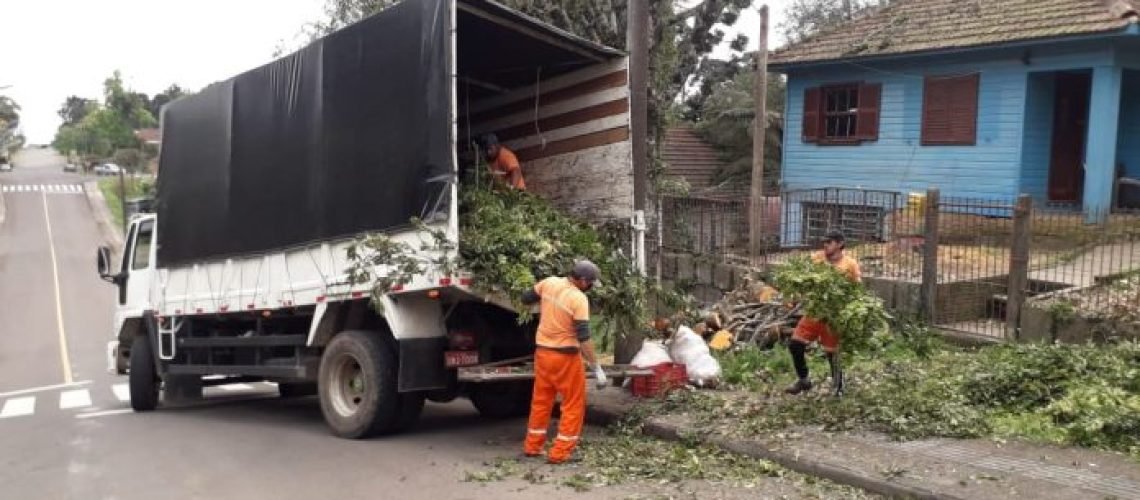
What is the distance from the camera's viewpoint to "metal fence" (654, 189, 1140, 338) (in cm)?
851

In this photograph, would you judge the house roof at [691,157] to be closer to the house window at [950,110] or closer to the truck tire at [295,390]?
the house window at [950,110]

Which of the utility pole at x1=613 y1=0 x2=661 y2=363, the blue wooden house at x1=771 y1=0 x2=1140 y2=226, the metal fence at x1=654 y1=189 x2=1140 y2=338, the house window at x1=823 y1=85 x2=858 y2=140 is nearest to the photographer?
the utility pole at x1=613 y1=0 x2=661 y2=363

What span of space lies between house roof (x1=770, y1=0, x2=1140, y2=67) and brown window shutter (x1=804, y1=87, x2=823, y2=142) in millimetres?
693

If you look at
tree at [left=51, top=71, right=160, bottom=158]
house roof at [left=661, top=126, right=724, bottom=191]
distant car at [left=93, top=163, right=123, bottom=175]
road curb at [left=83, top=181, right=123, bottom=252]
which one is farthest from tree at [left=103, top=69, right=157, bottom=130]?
house roof at [left=661, top=126, right=724, bottom=191]

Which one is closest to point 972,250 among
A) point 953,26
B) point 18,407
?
point 953,26

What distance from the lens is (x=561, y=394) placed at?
6445 millimetres

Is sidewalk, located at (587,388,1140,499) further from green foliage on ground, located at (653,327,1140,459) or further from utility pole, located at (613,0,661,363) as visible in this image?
utility pole, located at (613,0,661,363)

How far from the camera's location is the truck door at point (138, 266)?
10594mm

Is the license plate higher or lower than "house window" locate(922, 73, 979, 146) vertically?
lower

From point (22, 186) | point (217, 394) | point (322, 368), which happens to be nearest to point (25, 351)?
point (217, 394)

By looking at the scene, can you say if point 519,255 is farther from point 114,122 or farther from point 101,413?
point 114,122

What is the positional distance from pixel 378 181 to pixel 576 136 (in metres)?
1.79

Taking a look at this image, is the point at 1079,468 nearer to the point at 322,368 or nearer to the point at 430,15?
the point at 430,15

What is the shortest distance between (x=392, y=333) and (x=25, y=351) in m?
17.5
